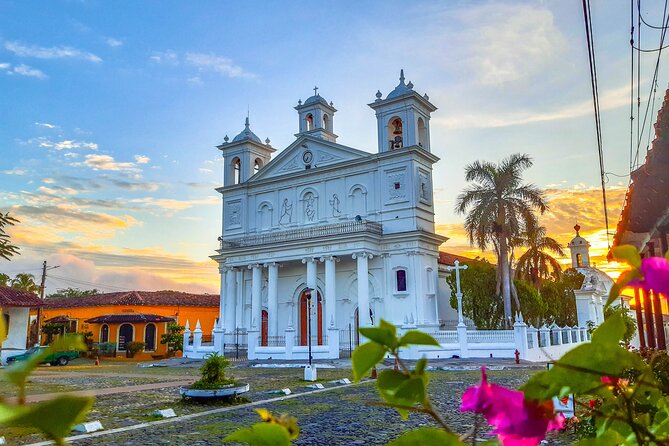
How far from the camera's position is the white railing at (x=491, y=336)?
22844mm

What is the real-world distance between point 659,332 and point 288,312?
75.9 feet

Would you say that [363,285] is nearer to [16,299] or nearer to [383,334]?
[16,299]

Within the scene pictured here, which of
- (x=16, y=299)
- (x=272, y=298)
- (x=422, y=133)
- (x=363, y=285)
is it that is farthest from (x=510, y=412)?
(x=16, y=299)

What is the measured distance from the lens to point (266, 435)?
768 mm

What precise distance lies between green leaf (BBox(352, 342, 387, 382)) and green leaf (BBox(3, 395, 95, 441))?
0.34 metres

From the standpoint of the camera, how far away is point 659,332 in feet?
30.7

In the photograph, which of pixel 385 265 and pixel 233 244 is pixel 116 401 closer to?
pixel 385 265

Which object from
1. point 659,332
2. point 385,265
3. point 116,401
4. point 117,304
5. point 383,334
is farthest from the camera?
point 117,304

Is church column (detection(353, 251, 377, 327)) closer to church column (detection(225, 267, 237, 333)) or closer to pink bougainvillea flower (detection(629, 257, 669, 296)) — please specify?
church column (detection(225, 267, 237, 333))

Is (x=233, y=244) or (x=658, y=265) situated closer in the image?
(x=658, y=265)

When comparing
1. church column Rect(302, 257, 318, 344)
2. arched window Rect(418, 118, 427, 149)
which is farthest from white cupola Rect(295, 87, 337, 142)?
church column Rect(302, 257, 318, 344)

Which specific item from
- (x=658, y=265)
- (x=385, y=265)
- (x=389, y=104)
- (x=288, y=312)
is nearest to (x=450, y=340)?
(x=385, y=265)

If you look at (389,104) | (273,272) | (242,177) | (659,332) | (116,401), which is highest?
(389,104)

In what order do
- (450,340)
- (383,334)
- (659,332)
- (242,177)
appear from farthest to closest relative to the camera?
(242,177), (450,340), (659,332), (383,334)
